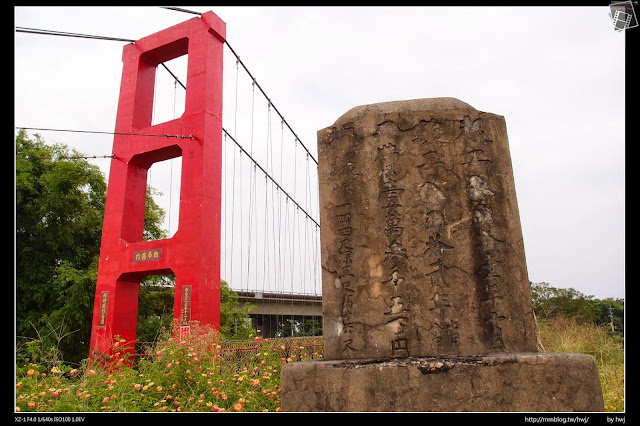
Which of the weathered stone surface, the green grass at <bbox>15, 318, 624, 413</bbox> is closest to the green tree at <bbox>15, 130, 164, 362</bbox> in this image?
the green grass at <bbox>15, 318, 624, 413</bbox>

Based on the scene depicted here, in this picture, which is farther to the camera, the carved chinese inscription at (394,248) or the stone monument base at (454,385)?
the carved chinese inscription at (394,248)

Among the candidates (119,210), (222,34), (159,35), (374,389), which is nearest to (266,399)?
(374,389)

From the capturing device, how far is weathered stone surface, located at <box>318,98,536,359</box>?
2.20m

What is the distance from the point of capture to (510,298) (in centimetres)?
219

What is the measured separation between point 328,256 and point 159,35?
8747 millimetres

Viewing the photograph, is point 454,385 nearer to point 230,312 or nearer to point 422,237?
point 422,237

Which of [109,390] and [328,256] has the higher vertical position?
[328,256]

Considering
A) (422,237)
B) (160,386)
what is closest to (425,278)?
(422,237)

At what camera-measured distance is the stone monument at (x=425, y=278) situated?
1962mm

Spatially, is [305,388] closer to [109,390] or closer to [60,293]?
[109,390]

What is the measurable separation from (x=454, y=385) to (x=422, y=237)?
0.76 meters

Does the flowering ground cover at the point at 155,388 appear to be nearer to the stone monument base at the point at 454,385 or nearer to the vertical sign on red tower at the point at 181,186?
the stone monument base at the point at 454,385

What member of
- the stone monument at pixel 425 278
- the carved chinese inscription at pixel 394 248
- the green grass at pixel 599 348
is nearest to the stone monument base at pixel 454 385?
the stone monument at pixel 425 278

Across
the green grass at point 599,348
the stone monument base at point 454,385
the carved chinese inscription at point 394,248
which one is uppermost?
the carved chinese inscription at point 394,248
